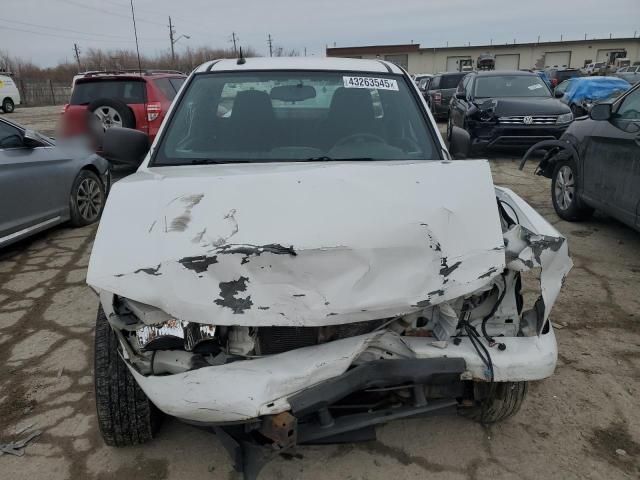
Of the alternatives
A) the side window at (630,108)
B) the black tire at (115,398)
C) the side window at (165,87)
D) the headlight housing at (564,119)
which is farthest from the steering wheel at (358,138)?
the headlight housing at (564,119)

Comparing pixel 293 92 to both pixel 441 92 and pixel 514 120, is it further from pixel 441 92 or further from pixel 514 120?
pixel 441 92

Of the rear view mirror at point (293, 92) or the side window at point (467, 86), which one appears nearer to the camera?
the rear view mirror at point (293, 92)

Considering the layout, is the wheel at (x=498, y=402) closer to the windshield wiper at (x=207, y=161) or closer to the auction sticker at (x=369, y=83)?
the windshield wiper at (x=207, y=161)

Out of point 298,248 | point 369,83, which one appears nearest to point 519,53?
point 369,83

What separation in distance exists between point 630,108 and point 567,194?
1306 millimetres

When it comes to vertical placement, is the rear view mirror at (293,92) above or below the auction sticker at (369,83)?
below

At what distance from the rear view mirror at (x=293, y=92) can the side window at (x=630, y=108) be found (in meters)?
3.35

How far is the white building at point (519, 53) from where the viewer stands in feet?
184

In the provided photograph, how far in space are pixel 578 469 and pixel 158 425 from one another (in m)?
1.95

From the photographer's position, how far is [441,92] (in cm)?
1681

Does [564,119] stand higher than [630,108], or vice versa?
[630,108]

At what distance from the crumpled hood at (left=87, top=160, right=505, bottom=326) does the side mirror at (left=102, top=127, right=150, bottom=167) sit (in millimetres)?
1200

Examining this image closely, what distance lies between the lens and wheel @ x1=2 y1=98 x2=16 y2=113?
83.6 feet

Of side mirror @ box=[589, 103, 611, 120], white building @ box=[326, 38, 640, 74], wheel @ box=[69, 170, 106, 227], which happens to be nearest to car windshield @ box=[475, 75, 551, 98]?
side mirror @ box=[589, 103, 611, 120]
